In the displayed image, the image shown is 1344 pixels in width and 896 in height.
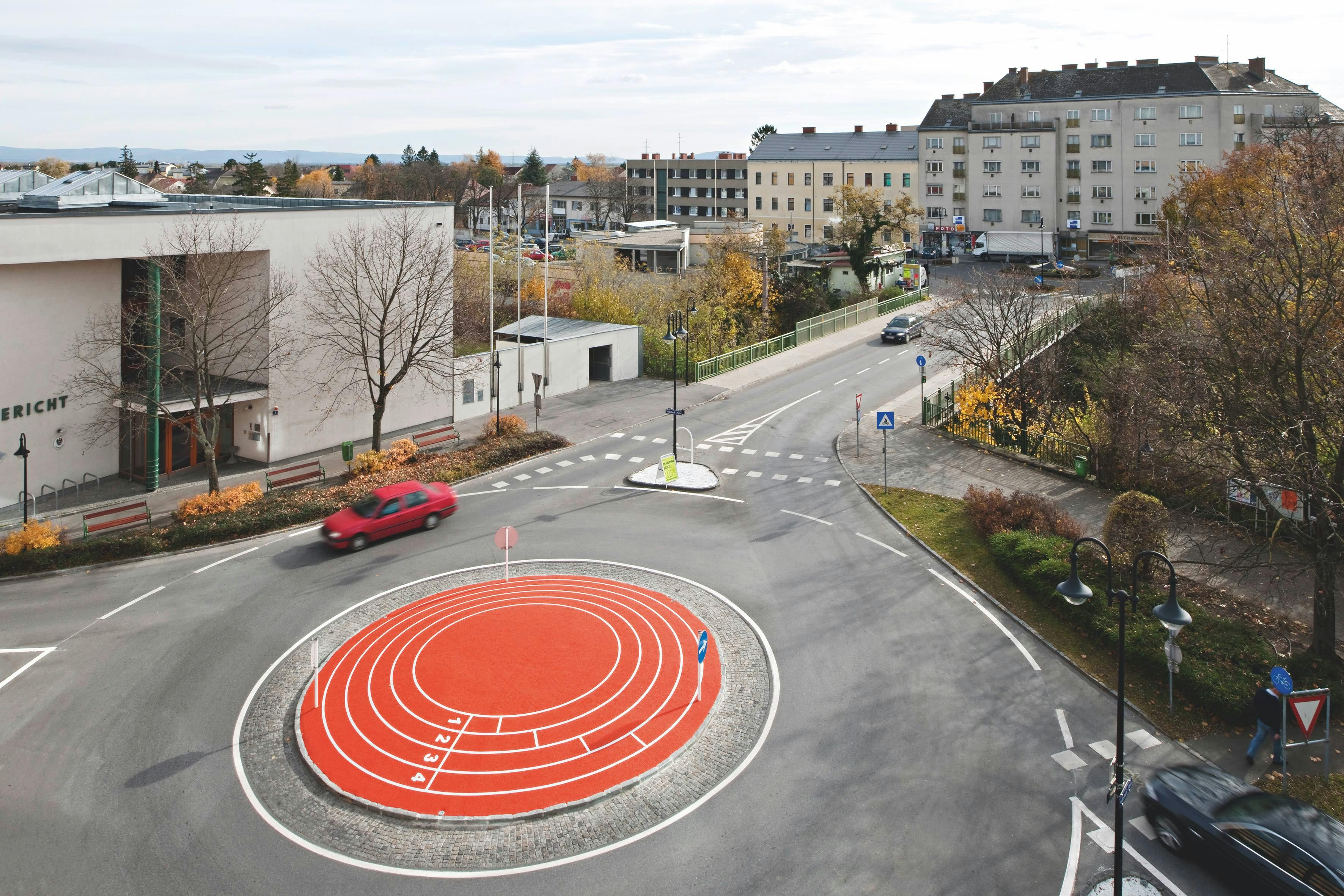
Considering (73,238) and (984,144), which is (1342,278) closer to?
(73,238)

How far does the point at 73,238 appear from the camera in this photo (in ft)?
85.5

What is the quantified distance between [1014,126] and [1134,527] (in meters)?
71.0

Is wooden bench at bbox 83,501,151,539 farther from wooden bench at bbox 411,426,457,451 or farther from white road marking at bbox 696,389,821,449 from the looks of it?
white road marking at bbox 696,389,821,449

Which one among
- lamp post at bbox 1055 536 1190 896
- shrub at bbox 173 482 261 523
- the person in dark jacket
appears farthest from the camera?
shrub at bbox 173 482 261 523

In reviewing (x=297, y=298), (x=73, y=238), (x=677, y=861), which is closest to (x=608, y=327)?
(x=297, y=298)

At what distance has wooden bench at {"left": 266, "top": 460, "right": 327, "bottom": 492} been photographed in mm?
28828

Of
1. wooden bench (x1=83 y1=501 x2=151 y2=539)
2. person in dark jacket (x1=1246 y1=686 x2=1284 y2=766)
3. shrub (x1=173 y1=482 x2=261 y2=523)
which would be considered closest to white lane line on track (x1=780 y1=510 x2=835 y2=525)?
person in dark jacket (x1=1246 y1=686 x2=1284 y2=766)

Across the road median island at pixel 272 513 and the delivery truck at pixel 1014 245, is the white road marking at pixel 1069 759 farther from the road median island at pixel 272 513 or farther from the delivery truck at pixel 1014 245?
the delivery truck at pixel 1014 245

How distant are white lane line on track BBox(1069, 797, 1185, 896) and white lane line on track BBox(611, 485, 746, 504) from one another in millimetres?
15091

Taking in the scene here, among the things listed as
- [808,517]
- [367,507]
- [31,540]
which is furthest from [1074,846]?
[31,540]

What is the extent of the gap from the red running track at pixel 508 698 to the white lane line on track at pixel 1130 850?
238 inches

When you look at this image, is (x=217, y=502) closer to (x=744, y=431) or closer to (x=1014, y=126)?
(x=744, y=431)

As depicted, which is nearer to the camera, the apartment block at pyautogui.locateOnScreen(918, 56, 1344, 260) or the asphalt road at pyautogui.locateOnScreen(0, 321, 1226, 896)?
the asphalt road at pyautogui.locateOnScreen(0, 321, 1226, 896)

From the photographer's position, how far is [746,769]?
48.8ft
